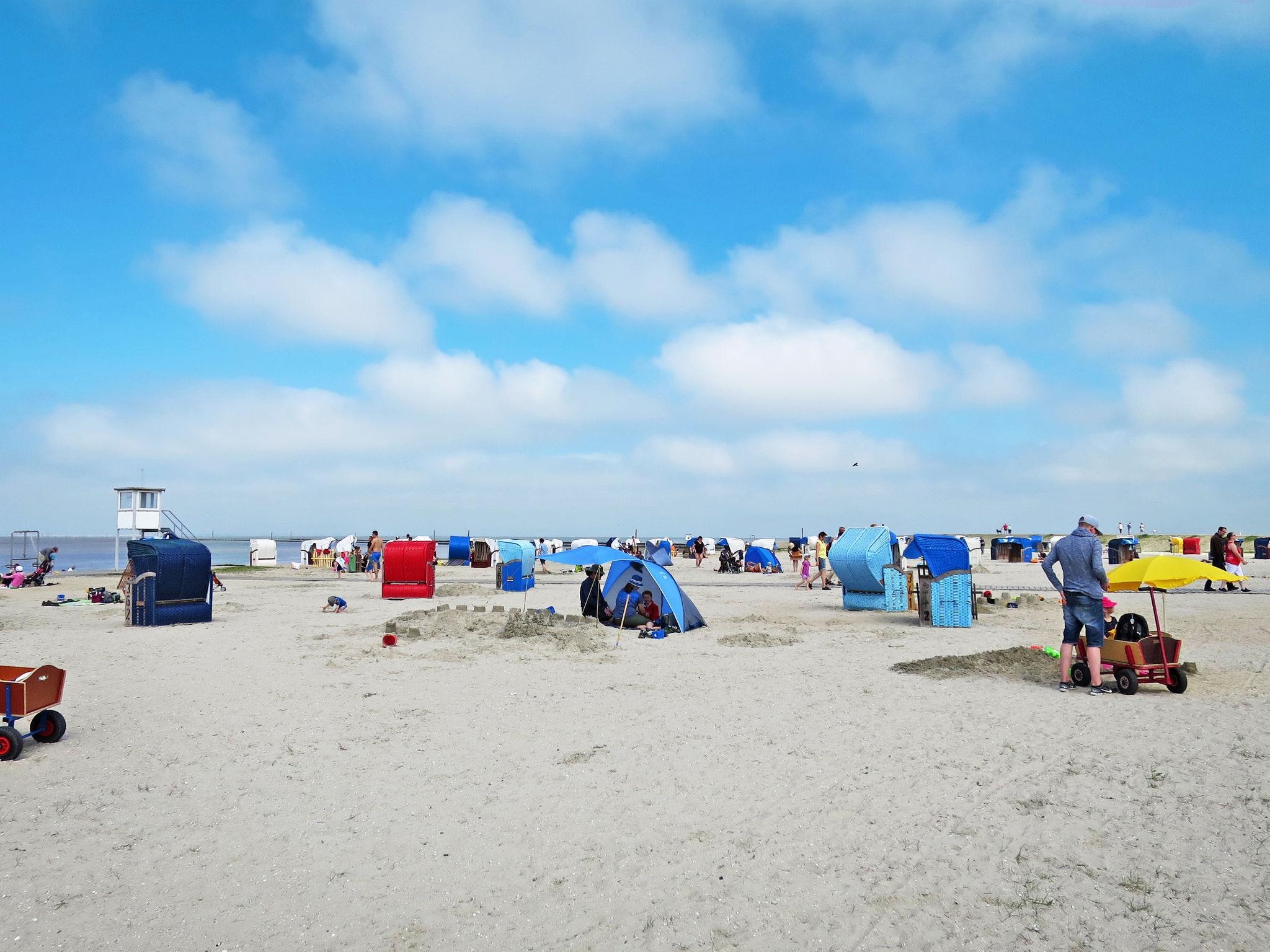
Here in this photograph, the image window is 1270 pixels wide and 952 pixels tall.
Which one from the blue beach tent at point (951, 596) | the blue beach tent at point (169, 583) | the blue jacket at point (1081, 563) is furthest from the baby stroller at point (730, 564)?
the blue jacket at point (1081, 563)

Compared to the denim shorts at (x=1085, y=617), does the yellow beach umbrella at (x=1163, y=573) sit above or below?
above

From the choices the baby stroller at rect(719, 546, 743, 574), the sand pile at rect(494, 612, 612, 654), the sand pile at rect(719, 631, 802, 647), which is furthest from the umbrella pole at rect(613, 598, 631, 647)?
the baby stroller at rect(719, 546, 743, 574)

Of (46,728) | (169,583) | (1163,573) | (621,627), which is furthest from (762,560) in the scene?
(46,728)

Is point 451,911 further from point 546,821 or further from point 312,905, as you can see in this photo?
point 546,821

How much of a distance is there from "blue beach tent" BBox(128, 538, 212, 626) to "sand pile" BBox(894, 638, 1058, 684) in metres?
15.9

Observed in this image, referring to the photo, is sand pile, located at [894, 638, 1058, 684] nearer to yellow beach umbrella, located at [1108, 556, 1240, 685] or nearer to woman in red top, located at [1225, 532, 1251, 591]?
yellow beach umbrella, located at [1108, 556, 1240, 685]

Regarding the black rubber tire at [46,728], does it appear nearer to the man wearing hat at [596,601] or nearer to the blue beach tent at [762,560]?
the man wearing hat at [596,601]

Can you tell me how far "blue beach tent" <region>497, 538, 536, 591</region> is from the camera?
29891 millimetres

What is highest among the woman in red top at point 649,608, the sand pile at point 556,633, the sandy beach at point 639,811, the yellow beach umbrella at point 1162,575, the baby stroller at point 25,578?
the yellow beach umbrella at point 1162,575

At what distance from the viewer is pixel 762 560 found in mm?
45469

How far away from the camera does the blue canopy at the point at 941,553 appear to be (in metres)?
19.4

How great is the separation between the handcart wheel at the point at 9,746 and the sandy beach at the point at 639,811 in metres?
0.21

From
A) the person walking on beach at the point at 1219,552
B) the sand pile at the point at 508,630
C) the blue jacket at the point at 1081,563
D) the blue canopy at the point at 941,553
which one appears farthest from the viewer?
the person walking on beach at the point at 1219,552

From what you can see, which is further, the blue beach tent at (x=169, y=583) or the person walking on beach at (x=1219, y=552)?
the person walking on beach at (x=1219, y=552)
